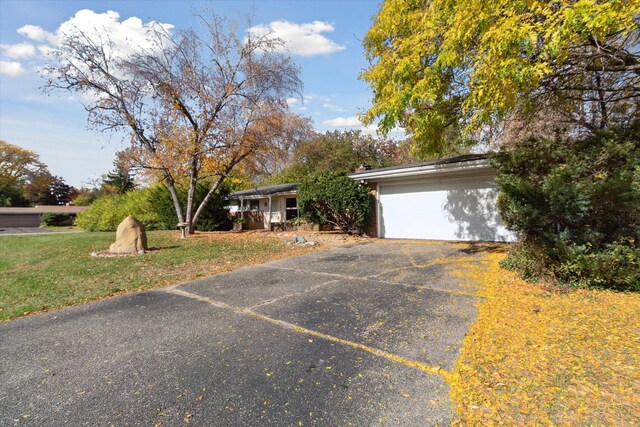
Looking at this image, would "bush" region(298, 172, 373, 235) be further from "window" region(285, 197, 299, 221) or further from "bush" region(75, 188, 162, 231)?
"bush" region(75, 188, 162, 231)

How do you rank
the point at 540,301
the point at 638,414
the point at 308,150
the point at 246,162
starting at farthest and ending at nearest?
the point at 308,150 → the point at 246,162 → the point at 540,301 → the point at 638,414

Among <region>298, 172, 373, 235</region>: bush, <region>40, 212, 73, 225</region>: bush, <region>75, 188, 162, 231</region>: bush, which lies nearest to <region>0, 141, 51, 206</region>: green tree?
<region>40, 212, 73, 225</region>: bush

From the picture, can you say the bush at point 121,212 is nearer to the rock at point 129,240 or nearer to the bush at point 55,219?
the rock at point 129,240

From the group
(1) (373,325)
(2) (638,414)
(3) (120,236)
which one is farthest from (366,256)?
(3) (120,236)

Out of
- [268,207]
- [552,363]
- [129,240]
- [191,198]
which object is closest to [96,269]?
[129,240]

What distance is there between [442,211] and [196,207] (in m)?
14.4

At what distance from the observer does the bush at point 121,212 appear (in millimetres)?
21141

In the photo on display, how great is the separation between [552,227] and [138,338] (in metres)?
6.27

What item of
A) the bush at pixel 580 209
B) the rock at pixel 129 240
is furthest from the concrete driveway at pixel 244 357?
the rock at pixel 129 240

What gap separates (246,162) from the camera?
15.7 m

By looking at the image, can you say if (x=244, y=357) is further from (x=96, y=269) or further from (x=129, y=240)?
(x=129, y=240)

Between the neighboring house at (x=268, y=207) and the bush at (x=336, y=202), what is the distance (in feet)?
14.2

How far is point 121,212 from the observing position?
22.1 metres

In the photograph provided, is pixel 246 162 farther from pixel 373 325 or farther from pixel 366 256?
pixel 373 325
